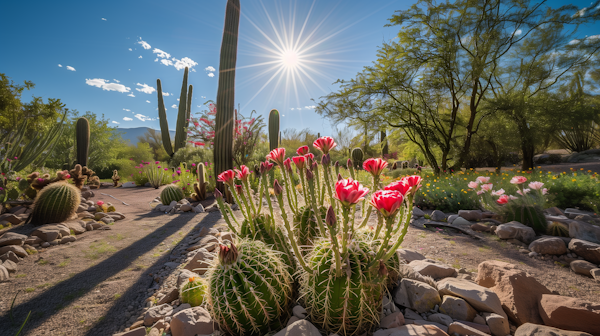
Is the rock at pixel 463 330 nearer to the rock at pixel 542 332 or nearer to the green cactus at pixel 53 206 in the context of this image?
the rock at pixel 542 332

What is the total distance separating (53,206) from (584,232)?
752cm

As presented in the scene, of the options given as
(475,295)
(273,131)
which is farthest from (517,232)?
(273,131)

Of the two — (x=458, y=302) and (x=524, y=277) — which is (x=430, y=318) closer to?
(x=458, y=302)

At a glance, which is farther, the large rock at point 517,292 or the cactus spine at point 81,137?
the cactus spine at point 81,137

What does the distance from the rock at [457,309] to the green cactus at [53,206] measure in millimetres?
5524

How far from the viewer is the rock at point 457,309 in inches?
59.2

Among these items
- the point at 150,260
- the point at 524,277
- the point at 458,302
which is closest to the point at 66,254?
the point at 150,260

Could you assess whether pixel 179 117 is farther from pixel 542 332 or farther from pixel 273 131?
pixel 542 332

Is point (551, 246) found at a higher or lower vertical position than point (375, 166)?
lower

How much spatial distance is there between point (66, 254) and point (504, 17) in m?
13.3

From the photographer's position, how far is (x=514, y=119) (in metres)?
9.23

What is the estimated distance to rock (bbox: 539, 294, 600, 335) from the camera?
1.37m

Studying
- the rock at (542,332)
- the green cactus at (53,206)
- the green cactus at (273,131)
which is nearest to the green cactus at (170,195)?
the green cactus at (53,206)

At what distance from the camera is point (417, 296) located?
1.60 m
